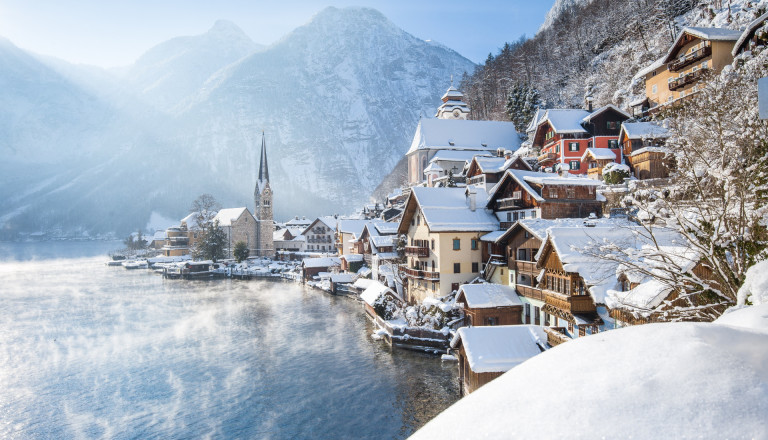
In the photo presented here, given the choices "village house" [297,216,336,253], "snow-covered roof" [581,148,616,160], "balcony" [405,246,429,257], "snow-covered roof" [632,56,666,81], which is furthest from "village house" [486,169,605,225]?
"village house" [297,216,336,253]

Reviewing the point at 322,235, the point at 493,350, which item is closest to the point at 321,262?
the point at 322,235

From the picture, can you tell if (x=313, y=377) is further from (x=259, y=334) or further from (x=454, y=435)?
(x=454, y=435)

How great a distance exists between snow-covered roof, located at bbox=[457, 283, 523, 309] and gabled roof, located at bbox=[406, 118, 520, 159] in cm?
4698

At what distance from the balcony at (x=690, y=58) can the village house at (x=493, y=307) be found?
29.2 metres

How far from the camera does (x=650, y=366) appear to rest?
301cm

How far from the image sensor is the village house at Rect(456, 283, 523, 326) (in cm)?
2903

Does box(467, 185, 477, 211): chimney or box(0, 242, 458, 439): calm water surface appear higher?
box(467, 185, 477, 211): chimney

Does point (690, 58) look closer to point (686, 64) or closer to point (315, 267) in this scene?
point (686, 64)

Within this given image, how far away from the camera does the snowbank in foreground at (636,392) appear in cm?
255

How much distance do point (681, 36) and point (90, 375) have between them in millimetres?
57853

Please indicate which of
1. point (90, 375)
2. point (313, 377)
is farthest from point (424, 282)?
point (90, 375)

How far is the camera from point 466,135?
75812 mm

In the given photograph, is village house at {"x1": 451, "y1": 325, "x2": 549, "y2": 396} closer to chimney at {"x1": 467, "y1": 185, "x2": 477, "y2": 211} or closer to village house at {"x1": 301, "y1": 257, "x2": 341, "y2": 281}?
chimney at {"x1": 467, "y1": 185, "x2": 477, "y2": 211}

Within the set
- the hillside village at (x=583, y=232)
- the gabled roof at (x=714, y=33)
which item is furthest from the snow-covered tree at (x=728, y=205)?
the gabled roof at (x=714, y=33)
